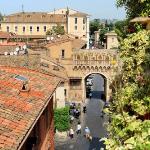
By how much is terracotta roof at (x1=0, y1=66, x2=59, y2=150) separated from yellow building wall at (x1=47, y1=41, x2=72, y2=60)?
34917mm

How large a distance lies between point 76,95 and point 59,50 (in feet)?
18.5

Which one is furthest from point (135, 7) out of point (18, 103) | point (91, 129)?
point (91, 129)

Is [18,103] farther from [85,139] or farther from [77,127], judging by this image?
[77,127]

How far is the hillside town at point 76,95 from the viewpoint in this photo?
13.3m

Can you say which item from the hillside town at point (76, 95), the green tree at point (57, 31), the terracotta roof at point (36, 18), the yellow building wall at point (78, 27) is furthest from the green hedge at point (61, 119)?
the terracotta roof at point (36, 18)

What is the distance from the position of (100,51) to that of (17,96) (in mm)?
42131

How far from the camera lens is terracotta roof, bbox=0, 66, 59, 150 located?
12.4m

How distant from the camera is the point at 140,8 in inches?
980

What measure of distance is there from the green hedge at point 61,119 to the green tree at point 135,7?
1461 cm

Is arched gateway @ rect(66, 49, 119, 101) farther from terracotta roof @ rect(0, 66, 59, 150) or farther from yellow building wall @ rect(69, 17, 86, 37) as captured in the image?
yellow building wall @ rect(69, 17, 86, 37)

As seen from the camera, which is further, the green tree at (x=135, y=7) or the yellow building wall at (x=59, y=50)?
the yellow building wall at (x=59, y=50)

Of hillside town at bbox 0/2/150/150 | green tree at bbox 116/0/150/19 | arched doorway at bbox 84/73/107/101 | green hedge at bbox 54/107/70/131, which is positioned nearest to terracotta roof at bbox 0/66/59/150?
hillside town at bbox 0/2/150/150

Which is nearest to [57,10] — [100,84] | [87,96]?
[100,84]

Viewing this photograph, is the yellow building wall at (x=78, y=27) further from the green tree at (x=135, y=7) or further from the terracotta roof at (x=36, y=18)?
the green tree at (x=135, y=7)
